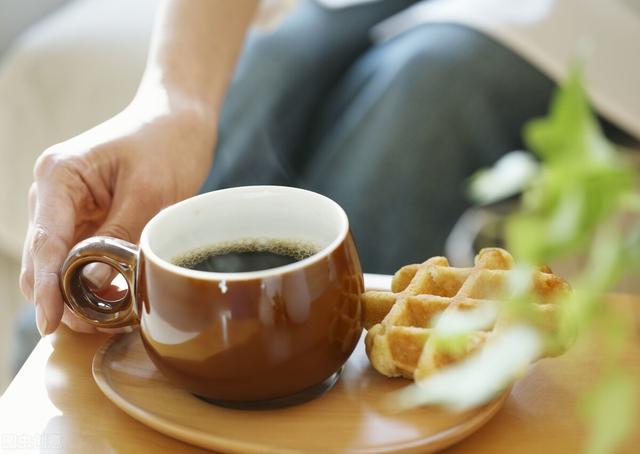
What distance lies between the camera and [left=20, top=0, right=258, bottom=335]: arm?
0.54 meters

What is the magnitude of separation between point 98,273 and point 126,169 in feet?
0.40

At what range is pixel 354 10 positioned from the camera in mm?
1095

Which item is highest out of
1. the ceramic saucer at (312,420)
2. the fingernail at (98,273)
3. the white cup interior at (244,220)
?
the white cup interior at (244,220)

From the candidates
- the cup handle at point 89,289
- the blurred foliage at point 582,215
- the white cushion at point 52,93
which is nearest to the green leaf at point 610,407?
the blurred foliage at point 582,215

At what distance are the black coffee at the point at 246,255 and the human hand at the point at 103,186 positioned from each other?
0.32ft

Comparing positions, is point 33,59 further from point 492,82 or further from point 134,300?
point 134,300

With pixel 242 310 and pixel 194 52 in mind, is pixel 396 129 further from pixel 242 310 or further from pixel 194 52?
pixel 242 310

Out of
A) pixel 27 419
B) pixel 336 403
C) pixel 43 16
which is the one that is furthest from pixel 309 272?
pixel 43 16

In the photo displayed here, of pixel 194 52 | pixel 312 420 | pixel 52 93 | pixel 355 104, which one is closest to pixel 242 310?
pixel 312 420

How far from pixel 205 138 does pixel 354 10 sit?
1.45ft

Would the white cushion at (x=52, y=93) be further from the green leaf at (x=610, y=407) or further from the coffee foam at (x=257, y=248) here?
the green leaf at (x=610, y=407)

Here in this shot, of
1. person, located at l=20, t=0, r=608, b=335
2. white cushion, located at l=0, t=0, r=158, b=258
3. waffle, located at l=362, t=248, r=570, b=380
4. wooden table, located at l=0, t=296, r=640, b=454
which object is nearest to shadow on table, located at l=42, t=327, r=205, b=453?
wooden table, located at l=0, t=296, r=640, b=454

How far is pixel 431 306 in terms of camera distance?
48 cm

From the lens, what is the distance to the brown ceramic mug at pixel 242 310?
402 mm
